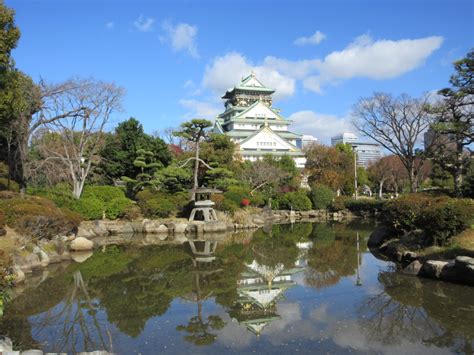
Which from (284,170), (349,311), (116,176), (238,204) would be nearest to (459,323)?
(349,311)

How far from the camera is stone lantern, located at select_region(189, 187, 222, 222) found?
22688mm

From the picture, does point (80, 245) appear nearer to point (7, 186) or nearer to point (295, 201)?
point (7, 186)

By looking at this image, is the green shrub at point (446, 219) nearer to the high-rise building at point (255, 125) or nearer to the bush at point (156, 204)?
the bush at point (156, 204)

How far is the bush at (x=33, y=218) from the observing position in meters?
13.2

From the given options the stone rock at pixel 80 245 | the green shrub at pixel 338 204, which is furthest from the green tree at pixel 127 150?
the green shrub at pixel 338 204

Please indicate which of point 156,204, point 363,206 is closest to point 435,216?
point 156,204

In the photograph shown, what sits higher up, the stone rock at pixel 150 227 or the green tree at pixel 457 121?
the green tree at pixel 457 121

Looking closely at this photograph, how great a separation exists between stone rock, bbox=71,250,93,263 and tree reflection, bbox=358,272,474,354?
10148mm

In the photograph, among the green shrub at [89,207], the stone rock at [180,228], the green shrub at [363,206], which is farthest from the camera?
the green shrub at [363,206]

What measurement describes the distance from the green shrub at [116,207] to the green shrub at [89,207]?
0.40 m

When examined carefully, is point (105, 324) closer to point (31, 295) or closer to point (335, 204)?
→ point (31, 295)

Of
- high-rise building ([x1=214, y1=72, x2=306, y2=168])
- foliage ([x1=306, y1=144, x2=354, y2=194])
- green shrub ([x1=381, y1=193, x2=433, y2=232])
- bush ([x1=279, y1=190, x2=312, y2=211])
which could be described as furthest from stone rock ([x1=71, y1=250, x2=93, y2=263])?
foliage ([x1=306, y1=144, x2=354, y2=194])

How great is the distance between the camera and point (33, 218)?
1316cm

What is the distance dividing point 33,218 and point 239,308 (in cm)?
823
